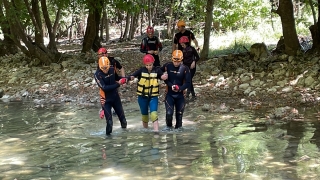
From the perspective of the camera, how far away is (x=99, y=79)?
729 centimetres

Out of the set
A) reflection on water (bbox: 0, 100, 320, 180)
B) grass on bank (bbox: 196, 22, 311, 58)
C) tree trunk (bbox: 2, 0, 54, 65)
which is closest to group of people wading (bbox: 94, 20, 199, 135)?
reflection on water (bbox: 0, 100, 320, 180)

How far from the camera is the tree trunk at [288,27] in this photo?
11.9m

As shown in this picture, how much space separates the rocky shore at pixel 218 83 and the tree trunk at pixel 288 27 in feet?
1.24

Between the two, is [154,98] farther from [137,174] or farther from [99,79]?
[137,174]

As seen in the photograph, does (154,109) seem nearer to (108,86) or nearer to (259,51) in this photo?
(108,86)

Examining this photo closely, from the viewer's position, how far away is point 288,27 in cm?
1208

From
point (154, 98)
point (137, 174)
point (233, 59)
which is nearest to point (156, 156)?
point (137, 174)

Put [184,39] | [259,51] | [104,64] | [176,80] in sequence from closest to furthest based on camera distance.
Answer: [104,64]
[176,80]
[184,39]
[259,51]

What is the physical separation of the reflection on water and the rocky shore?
144 cm

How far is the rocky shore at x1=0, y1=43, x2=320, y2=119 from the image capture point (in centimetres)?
1020

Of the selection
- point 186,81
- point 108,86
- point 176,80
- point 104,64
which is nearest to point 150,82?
point 176,80

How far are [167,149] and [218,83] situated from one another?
6.04 m

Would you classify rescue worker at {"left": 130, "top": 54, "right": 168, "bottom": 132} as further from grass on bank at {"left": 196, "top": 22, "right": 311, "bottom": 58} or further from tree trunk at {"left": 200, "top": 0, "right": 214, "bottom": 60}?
grass on bank at {"left": 196, "top": 22, "right": 311, "bottom": 58}

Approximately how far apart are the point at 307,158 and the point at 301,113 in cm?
322
